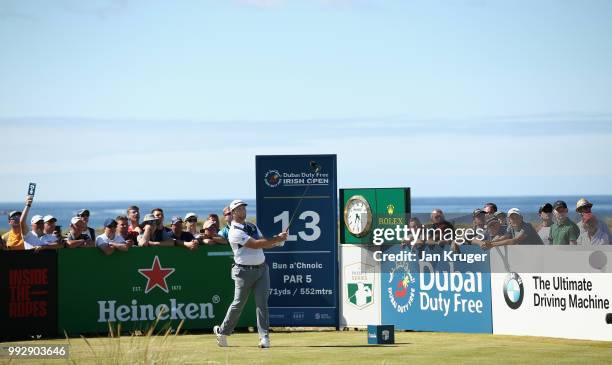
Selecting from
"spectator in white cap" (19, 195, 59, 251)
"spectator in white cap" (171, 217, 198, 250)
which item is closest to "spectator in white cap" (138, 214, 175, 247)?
"spectator in white cap" (171, 217, 198, 250)

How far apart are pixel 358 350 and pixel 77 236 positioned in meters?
5.88

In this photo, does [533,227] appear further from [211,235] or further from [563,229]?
[211,235]

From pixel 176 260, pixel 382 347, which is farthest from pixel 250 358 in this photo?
pixel 176 260

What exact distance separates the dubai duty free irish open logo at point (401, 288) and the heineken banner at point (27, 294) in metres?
5.75

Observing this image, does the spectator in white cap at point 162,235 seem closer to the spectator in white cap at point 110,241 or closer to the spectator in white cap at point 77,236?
the spectator in white cap at point 110,241

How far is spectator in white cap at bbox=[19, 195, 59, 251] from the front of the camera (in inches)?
736

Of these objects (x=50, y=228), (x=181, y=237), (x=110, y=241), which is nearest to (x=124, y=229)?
(x=110, y=241)

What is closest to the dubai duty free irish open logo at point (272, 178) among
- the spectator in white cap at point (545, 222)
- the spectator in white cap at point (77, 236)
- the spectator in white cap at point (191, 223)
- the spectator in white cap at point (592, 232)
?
the spectator in white cap at point (191, 223)

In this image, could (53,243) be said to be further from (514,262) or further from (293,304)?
(514,262)

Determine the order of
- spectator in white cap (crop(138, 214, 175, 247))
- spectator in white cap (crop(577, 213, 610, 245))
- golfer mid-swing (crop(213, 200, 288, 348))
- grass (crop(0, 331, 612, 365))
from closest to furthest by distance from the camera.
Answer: grass (crop(0, 331, 612, 365)), golfer mid-swing (crop(213, 200, 288, 348)), spectator in white cap (crop(577, 213, 610, 245)), spectator in white cap (crop(138, 214, 175, 247))

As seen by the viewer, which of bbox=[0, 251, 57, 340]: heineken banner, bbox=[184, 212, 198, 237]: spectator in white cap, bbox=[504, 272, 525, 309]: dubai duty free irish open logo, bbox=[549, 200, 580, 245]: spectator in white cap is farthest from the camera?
bbox=[184, 212, 198, 237]: spectator in white cap

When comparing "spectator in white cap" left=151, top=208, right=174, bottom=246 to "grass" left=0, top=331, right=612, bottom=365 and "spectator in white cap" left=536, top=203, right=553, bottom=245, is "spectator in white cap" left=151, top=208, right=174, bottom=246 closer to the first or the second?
"grass" left=0, top=331, right=612, bottom=365

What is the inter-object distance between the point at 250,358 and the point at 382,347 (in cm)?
220

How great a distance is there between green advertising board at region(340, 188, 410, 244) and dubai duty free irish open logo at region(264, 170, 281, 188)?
3.84ft
